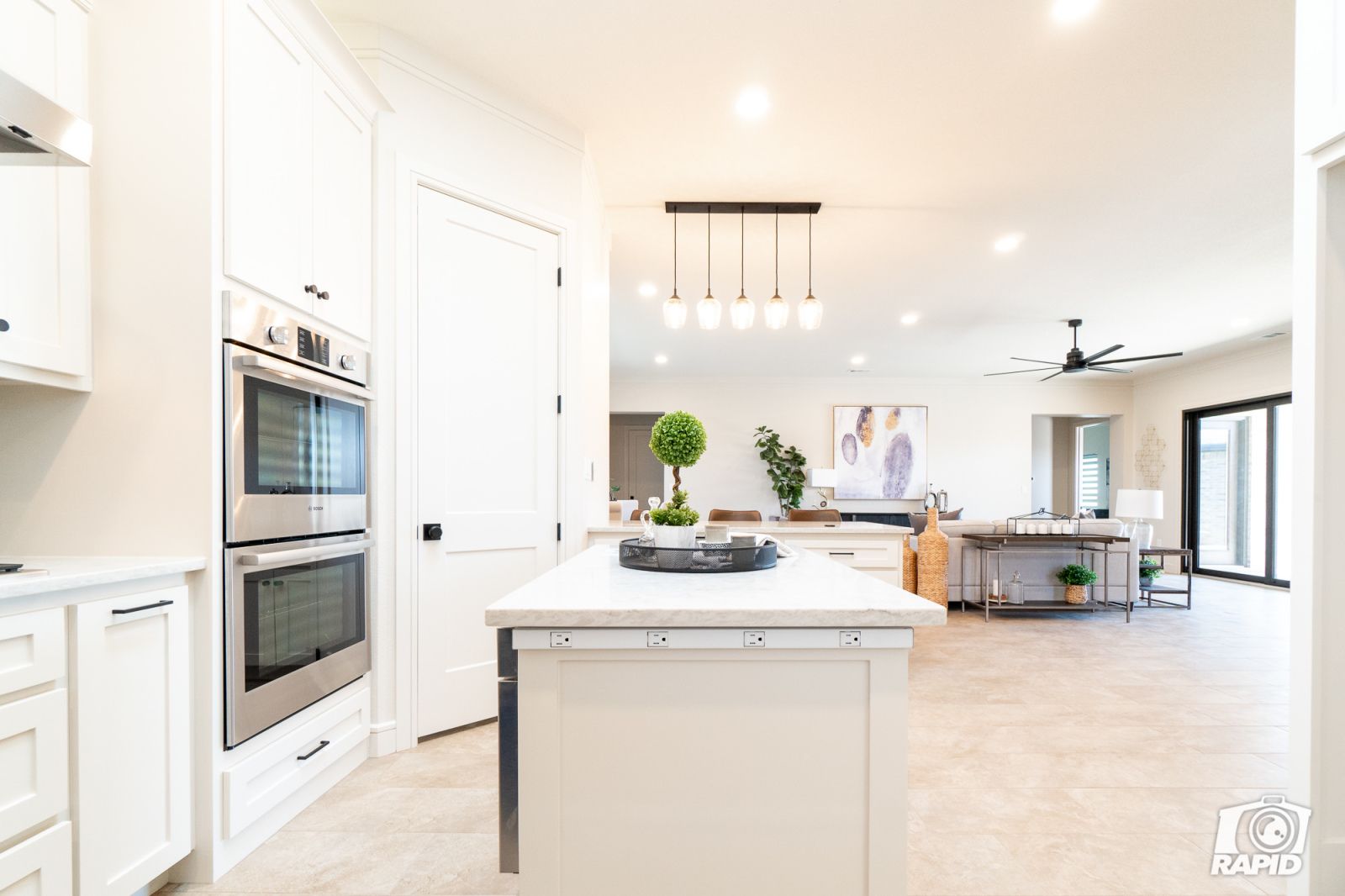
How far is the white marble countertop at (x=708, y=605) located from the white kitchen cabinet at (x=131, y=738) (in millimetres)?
943

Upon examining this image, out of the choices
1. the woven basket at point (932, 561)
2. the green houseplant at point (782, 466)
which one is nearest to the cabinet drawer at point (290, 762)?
the woven basket at point (932, 561)

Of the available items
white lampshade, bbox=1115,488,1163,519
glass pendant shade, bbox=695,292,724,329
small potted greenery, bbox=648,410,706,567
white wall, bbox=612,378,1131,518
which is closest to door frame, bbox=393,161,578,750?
small potted greenery, bbox=648,410,706,567

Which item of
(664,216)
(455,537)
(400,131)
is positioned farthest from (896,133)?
(455,537)

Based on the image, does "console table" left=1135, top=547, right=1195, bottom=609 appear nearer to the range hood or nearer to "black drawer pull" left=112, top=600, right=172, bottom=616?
"black drawer pull" left=112, top=600, right=172, bottom=616

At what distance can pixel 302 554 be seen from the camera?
204 cm

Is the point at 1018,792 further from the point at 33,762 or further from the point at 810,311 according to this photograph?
the point at 33,762

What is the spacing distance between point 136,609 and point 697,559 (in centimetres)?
133

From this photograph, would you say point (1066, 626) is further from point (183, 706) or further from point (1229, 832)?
point (183, 706)

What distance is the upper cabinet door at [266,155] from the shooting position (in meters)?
1.83

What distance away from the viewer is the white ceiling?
96.6 inches

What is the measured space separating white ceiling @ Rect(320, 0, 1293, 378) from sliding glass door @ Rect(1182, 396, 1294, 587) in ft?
8.79

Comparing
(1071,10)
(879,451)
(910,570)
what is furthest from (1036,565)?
(1071,10)

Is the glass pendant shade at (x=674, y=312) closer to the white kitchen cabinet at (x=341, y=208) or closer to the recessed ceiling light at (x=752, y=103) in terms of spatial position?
the recessed ceiling light at (x=752, y=103)

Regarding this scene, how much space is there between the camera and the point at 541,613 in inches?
49.2
